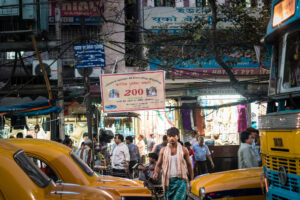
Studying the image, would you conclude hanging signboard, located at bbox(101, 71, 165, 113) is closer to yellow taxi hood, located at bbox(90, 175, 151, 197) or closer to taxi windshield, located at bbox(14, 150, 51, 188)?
yellow taxi hood, located at bbox(90, 175, 151, 197)

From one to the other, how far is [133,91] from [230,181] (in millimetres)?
6177

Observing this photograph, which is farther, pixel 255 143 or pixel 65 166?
pixel 255 143

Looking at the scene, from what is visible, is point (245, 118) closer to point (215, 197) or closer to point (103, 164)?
point (103, 164)

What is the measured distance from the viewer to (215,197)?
22.4ft

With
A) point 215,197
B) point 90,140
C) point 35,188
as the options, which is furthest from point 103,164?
point 35,188

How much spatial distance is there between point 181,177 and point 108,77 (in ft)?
17.2

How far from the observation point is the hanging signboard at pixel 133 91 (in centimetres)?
1257

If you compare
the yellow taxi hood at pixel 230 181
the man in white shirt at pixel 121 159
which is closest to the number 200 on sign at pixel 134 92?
the man in white shirt at pixel 121 159

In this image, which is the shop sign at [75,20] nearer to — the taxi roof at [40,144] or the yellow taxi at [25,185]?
the taxi roof at [40,144]

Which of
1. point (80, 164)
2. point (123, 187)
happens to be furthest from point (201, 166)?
point (80, 164)

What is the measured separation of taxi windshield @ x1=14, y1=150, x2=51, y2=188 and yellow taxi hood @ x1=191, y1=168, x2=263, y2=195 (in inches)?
126

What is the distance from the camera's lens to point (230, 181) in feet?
22.7

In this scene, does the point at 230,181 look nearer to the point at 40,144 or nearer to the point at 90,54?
the point at 40,144

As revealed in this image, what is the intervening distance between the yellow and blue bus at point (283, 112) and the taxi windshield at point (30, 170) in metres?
2.74
